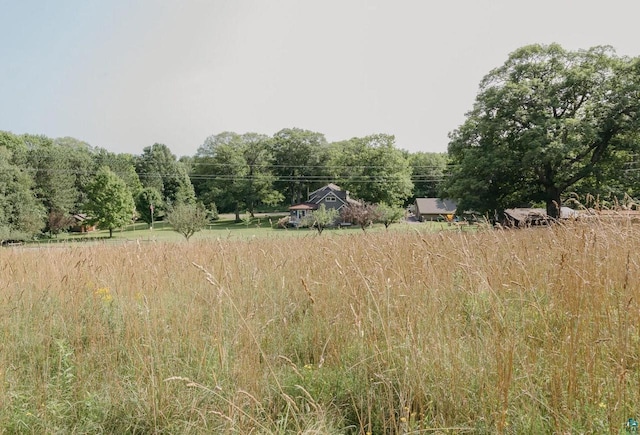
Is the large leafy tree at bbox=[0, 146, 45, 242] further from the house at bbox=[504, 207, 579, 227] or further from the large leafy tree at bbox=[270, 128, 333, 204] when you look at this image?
the house at bbox=[504, 207, 579, 227]

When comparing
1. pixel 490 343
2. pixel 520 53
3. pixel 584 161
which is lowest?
pixel 490 343

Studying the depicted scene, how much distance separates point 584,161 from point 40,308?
1063 inches

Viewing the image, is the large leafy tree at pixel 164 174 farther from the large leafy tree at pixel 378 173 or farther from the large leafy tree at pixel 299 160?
the large leafy tree at pixel 378 173

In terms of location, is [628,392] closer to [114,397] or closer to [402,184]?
[114,397]

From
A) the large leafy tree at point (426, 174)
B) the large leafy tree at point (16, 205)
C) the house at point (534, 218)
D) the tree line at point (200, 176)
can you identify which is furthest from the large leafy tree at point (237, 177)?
the house at point (534, 218)

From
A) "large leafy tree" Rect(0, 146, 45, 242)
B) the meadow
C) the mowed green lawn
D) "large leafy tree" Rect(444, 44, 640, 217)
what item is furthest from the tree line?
the meadow

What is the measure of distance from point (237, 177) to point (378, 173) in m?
25.4

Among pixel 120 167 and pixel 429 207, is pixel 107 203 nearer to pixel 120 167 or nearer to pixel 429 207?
pixel 120 167

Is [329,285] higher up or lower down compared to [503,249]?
lower down

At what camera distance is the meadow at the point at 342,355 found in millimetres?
1701

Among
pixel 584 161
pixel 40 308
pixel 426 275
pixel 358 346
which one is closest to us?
pixel 358 346

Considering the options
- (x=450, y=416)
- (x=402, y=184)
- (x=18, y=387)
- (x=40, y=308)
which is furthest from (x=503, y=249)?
(x=402, y=184)

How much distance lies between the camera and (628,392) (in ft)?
5.55

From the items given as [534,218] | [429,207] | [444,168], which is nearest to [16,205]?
[444,168]
